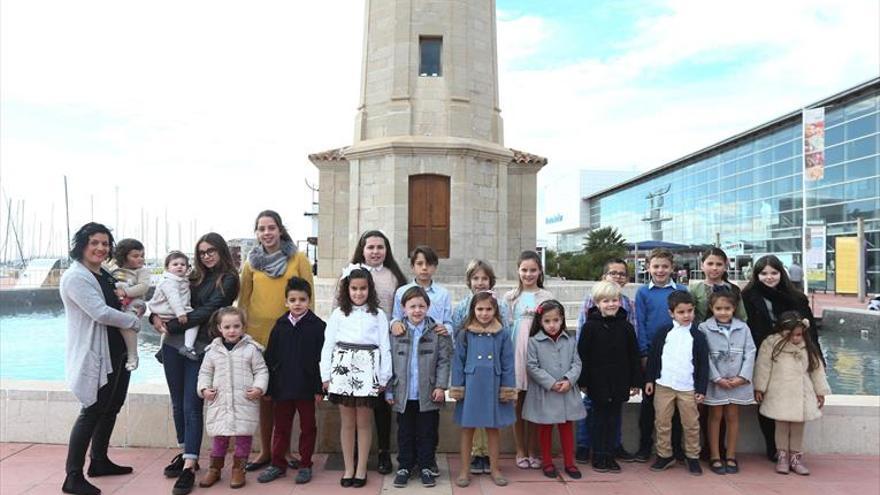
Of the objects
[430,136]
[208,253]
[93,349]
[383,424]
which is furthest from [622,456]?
[430,136]

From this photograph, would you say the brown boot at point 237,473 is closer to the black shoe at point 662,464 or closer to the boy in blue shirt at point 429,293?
the boy in blue shirt at point 429,293

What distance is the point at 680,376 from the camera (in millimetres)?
4754

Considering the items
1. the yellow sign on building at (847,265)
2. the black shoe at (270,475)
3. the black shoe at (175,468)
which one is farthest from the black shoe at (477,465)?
the yellow sign on building at (847,265)

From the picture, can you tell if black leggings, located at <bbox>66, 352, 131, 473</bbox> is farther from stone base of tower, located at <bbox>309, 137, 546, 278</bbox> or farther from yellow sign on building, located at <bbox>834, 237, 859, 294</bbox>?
yellow sign on building, located at <bbox>834, 237, 859, 294</bbox>

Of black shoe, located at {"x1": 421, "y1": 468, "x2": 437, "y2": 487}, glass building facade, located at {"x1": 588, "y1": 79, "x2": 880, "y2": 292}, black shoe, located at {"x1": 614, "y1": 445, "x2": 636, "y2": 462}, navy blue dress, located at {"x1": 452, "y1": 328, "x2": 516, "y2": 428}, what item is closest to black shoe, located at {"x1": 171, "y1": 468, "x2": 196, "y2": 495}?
black shoe, located at {"x1": 421, "y1": 468, "x2": 437, "y2": 487}

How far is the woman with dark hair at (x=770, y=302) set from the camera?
4996 mm

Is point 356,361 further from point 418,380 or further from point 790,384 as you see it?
point 790,384

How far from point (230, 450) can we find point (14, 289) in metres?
34.6

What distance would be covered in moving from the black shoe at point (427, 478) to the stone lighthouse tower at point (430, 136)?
36.6ft

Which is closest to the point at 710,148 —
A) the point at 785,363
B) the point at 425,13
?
the point at 425,13

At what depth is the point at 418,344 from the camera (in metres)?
4.57

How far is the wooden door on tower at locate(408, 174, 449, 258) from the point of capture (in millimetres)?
15836

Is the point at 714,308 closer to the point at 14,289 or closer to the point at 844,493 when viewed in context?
the point at 844,493

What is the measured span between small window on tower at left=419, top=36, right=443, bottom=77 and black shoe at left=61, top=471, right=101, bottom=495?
13419 millimetres
